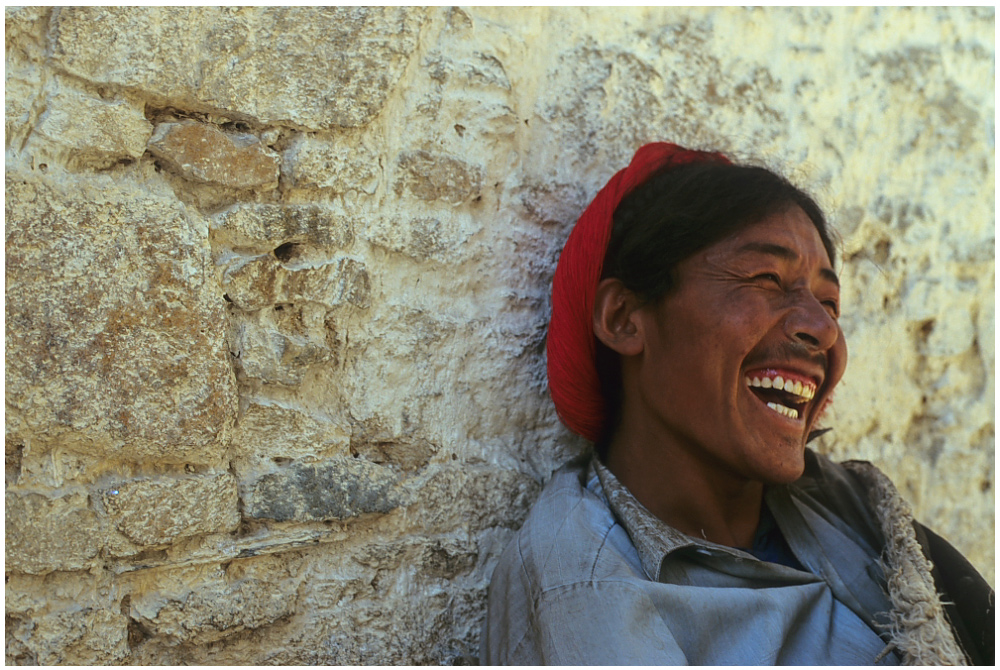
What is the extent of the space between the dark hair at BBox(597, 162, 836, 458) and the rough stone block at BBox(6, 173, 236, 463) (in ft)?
2.38

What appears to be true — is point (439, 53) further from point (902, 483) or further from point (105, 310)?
point (902, 483)

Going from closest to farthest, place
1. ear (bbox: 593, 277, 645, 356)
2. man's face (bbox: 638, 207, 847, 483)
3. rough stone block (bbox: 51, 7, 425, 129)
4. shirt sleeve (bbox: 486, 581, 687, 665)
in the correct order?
shirt sleeve (bbox: 486, 581, 687, 665)
rough stone block (bbox: 51, 7, 425, 129)
man's face (bbox: 638, 207, 847, 483)
ear (bbox: 593, 277, 645, 356)

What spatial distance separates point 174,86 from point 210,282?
0.32 m

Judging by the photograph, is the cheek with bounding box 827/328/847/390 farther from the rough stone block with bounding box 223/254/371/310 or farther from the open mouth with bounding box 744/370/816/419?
the rough stone block with bounding box 223/254/371/310

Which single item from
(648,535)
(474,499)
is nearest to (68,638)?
(474,499)

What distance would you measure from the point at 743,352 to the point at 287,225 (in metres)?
A: 0.81

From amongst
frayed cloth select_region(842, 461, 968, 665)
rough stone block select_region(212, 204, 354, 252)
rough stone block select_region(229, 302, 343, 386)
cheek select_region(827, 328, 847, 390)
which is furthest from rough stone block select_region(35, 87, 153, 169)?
frayed cloth select_region(842, 461, 968, 665)

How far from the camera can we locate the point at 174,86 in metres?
1.25

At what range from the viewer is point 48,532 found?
1151 mm

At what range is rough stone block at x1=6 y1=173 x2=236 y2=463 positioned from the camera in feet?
3.73

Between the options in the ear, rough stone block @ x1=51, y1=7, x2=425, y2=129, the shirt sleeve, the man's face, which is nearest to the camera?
the shirt sleeve

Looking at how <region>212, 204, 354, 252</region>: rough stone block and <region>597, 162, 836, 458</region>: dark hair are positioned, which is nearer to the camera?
<region>212, 204, 354, 252</region>: rough stone block

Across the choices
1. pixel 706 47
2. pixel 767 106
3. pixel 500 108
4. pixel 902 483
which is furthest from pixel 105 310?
pixel 902 483

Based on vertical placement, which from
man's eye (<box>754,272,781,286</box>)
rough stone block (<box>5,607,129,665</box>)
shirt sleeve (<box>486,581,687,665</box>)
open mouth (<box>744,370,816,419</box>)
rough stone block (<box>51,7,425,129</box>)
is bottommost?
rough stone block (<box>5,607,129,665</box>)
